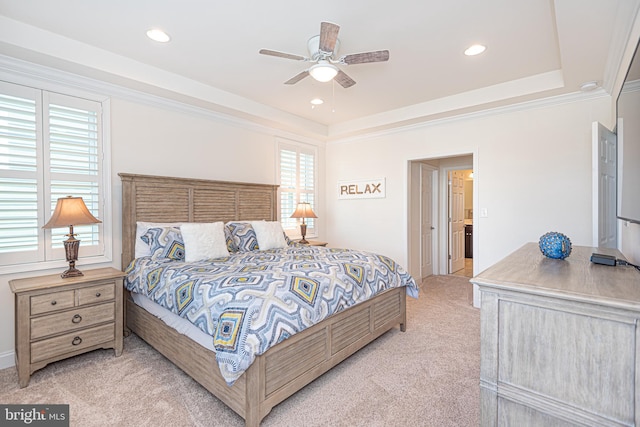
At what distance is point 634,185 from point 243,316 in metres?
2.37

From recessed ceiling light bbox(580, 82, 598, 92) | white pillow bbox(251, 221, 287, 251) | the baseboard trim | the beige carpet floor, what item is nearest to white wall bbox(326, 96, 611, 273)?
recessed ceiling light bbox(580, 82, 598, 92)

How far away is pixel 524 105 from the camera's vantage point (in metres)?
3.62

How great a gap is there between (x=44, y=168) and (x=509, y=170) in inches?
195

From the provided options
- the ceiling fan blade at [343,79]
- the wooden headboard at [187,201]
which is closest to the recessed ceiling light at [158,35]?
the wooden headboard at [187,201]

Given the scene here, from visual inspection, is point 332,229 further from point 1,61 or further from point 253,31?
point 1,61

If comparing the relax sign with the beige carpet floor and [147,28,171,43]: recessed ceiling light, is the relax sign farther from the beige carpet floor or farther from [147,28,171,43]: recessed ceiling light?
[147,28,171,43]: recessed ceiling light

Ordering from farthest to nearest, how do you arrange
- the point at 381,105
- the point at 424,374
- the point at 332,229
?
1. the point at 332,229
2. the point at 381,105
3. the point at 424,374

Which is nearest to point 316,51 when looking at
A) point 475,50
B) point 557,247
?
point 475,50

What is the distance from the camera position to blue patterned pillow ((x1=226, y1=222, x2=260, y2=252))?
359cm

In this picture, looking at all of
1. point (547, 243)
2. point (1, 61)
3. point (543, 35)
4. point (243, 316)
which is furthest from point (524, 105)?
point (1, 61)

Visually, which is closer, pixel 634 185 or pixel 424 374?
pixel 634 185

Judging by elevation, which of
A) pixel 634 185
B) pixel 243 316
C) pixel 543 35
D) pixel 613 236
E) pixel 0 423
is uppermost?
pixel 543 35

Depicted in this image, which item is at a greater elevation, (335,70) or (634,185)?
(335,70)

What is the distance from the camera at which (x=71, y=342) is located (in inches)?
95.8
